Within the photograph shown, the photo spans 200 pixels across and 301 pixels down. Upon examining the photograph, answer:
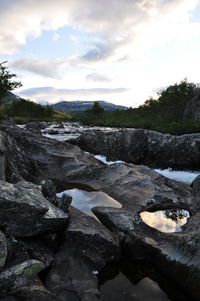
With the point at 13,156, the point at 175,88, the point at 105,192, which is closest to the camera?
the point at 105,192

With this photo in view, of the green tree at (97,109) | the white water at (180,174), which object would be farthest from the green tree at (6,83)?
the green tree at (97,109)

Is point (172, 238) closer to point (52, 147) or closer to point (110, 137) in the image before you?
point (52, 147)

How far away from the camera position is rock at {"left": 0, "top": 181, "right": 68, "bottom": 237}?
7.82m

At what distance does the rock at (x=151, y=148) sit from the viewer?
2153 cm

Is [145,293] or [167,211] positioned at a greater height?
[167,211]

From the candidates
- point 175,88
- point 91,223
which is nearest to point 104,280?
point 91,223

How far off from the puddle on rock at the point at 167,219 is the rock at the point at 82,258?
88.4 inches

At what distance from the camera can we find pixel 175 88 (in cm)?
10156

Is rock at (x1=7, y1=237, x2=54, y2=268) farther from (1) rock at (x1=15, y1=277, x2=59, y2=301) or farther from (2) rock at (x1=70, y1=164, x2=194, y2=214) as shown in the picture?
(2) rock at (x1=70, y1=164, x2=194, y2=214)

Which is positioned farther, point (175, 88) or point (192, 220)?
point (175, 88)

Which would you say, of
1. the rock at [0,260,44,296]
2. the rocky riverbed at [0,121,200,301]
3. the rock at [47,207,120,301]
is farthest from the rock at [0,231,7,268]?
the rock at [47,207,120,301]

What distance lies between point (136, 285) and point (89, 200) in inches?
229

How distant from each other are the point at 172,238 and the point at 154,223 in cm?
189

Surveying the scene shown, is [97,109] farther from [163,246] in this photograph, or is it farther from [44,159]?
[163,246]
